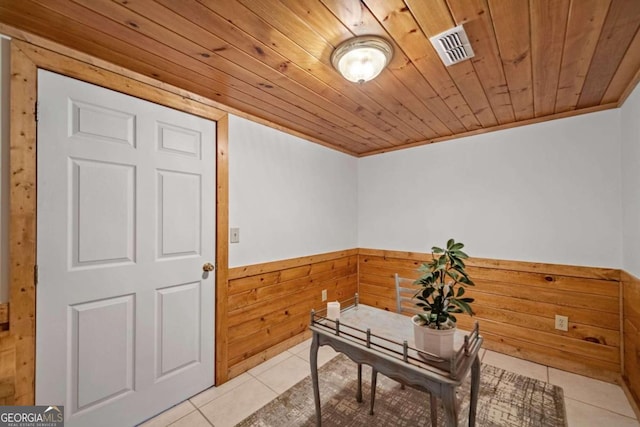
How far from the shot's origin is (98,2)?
1115 millimetres

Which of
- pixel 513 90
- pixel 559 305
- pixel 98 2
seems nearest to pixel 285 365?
pixel 559 305

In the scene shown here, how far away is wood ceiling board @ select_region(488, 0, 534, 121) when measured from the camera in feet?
3.77

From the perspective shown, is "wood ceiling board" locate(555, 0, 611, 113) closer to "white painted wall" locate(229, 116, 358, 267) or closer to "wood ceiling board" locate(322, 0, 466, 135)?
"wood ceiling board" locate(322, 0, 466, 135)

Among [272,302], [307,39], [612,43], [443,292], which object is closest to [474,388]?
[443,292]

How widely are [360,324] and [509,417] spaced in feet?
3.93

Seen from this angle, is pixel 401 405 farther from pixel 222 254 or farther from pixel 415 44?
pixel 415 44

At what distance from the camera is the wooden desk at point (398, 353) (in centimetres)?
110

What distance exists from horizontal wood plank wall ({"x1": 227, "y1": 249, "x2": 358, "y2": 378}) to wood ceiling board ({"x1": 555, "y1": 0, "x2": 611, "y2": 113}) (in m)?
2.48

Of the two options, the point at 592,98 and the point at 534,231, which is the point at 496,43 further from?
the point at 534,231

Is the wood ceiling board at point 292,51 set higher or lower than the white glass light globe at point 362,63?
higher

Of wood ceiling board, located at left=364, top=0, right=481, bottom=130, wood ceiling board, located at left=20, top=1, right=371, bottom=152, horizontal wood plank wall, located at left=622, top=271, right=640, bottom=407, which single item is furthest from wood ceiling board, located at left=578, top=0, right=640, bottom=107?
wood ceiling board, located at left=20, top=1, right=371, bottom=152

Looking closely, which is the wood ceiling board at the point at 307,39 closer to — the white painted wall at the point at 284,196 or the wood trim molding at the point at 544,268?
the white painted wall at the point at 284,196

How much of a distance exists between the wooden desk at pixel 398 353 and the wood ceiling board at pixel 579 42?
61.0 inches

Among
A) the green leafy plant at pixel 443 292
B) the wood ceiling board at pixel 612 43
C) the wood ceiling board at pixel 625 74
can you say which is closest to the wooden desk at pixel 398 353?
the green leafy plant at pixel 443 292
